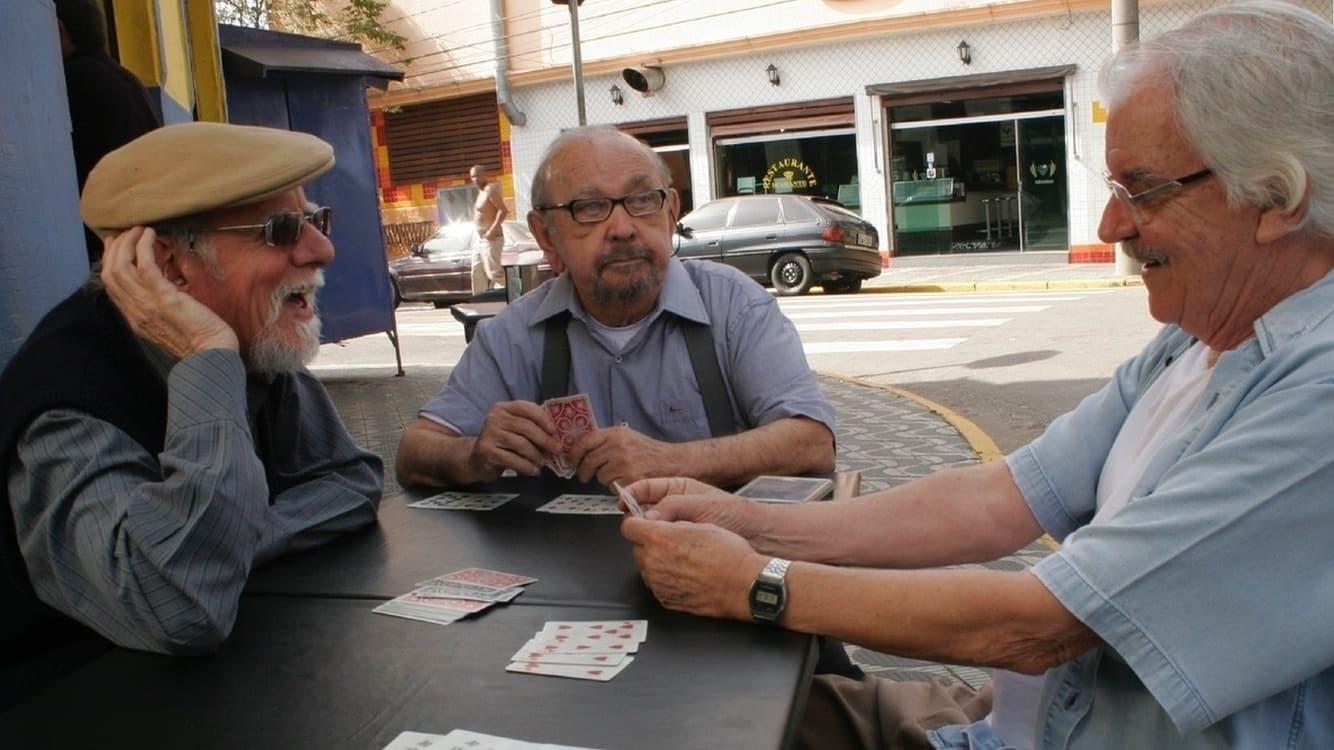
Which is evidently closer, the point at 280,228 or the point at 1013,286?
the point at 280,228

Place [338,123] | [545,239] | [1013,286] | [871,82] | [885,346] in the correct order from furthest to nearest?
1. [871,82]
2. [1013,286]
3. [885,346]
4. [338,123]
5. [545,239]

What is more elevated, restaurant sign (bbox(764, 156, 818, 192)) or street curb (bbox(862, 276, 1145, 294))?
restaurant sign (bbox(764, 156, 818, 192))

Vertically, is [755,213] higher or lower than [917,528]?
higher

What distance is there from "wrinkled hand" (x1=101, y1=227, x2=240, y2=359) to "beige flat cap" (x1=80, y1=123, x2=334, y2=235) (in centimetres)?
9

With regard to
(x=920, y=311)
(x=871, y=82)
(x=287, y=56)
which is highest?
(x=871, y=82)

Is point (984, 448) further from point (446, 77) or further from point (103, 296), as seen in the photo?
point (446, 77)

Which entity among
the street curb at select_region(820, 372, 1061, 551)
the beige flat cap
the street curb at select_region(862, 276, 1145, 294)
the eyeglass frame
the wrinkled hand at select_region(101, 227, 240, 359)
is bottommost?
the street curb at select_region(820, 372, 1061, 551)

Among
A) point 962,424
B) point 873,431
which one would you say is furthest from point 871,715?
point 962,424

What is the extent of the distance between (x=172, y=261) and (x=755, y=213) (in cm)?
1471

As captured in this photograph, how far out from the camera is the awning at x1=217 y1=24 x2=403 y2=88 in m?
8.78

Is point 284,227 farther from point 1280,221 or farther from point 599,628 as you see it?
point 1280,221

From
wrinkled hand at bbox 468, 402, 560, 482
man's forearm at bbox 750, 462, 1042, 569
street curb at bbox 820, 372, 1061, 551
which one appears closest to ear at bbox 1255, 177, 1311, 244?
man's forearm at bbox 750, 462, 1042, 569

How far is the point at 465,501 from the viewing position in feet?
9.21

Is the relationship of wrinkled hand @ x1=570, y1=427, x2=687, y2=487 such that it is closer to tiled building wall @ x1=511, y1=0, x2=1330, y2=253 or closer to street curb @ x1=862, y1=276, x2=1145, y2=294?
street curb @ x1=862, y1=276, x2=1145, y2=294
